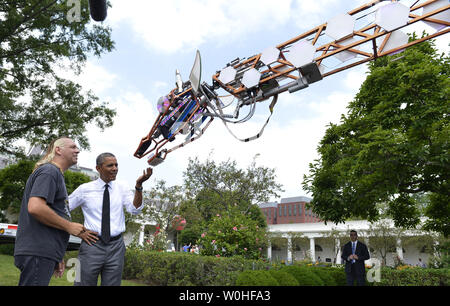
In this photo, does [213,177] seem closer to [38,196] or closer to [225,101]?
[225,101]

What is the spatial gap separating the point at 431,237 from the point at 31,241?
32.1 m

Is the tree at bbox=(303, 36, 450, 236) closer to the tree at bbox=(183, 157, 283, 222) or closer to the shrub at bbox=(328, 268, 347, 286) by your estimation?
the shrub at bbox=(328, 268, 347, 286)

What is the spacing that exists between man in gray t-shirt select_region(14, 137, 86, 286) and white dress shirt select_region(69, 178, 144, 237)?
0.52 m

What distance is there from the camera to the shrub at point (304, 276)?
5.85 m

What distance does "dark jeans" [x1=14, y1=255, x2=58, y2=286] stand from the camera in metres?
2.05

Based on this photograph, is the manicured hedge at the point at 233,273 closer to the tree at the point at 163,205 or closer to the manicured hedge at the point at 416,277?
the manicured hedge at the point at 416,277

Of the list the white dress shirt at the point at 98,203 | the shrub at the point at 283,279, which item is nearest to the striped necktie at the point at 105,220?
the white dress shirt at the point at 98,203

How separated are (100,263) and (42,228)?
721mm

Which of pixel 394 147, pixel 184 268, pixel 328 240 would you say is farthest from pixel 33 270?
pixel 328 240

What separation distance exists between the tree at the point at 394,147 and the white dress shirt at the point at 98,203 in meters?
5.30

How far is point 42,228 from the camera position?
215cm

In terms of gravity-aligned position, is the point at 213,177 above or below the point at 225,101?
above

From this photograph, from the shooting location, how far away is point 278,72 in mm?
3447
